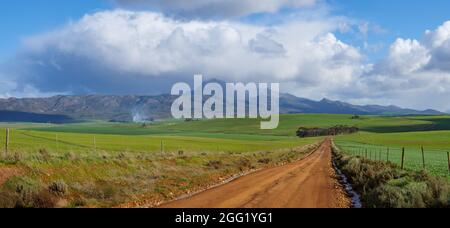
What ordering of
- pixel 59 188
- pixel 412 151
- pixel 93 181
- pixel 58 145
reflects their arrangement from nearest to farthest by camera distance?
pixel 59 188 < pixel 93 181 < pixel 58 145 < pixel 412 151

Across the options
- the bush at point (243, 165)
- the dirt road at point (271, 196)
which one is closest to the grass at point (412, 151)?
the dirt road at point (271, 196)

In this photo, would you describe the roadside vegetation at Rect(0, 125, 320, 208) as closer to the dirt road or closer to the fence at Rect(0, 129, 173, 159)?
the dirt road

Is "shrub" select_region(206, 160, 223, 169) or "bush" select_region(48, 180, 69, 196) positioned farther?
"shrub" select_region(206, 160, 223, 169)

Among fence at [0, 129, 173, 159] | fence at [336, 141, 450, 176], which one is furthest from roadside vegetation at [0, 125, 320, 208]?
fence at [336, 141, 450, 176]

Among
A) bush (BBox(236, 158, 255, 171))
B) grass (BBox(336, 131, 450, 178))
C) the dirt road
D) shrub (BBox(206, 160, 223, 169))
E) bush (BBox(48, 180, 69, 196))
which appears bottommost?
grass (BBox(336, 131, 450, 178))

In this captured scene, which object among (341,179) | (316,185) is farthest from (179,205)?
(341,179)

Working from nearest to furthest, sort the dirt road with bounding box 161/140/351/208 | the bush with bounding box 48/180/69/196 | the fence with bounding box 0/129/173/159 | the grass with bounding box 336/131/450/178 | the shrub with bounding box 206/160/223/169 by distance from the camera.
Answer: the dirt road with bounding box 161/140/351/208, the bush with bounding box 48/180/69/196, the fence with bounding box 0/129/173/159, the shrub with bounding box 206/160/223/169, the grass with bounding box 336/131/450/178

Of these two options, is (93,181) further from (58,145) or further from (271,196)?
(58,145)

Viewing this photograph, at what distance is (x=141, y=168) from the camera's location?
29.7 m

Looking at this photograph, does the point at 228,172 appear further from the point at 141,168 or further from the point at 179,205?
the point at 179,205

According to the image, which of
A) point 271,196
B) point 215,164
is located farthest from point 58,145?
point 271,196

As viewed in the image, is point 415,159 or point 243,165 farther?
point 415,159

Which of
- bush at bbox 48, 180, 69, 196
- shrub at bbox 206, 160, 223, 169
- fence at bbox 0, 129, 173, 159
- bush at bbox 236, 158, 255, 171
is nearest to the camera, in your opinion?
bush at bbox 48, 180, 69, 196
